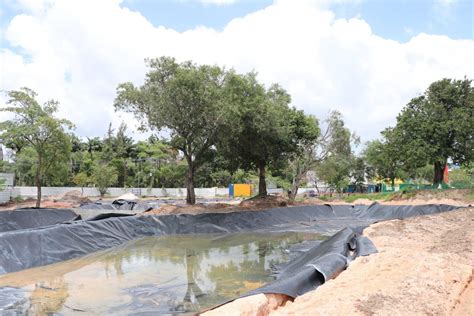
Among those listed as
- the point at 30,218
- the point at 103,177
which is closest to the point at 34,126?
the point at 30,218

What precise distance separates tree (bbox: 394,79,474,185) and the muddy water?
50.9 ft

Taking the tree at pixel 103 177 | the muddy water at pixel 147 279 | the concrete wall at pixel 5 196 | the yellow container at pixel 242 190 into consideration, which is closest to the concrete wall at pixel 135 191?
the yellow container at pixel 242 190

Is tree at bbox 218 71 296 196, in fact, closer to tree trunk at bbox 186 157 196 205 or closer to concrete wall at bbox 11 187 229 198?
tree trunk at bbox 186 157 196 205

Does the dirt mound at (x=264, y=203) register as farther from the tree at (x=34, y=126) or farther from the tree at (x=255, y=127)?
the tree at (x=34, y=126)

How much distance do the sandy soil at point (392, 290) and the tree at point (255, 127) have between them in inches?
424

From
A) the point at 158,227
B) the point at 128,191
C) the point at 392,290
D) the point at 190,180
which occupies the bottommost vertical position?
the point at 158,227

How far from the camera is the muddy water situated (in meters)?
5.77

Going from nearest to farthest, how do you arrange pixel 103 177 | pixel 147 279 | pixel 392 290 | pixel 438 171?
1. pixel 392 290
2. pixel 147 279
3. pixel 438 171
4. pixel 103 177

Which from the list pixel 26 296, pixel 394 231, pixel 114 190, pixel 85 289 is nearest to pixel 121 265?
pixel 85 289

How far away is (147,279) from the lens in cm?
744

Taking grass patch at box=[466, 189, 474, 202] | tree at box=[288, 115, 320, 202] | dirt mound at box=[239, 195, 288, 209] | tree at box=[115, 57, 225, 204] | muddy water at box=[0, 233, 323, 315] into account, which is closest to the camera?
muddy water at box=[0, 233, 323, 315]

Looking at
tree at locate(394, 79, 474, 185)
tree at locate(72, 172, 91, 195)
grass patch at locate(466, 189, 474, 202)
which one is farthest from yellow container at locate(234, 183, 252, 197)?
grass patch at locate(466, 189, 474, 202)

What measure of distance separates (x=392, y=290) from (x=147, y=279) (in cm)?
455

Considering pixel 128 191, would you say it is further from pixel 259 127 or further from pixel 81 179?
pixel 259 127
